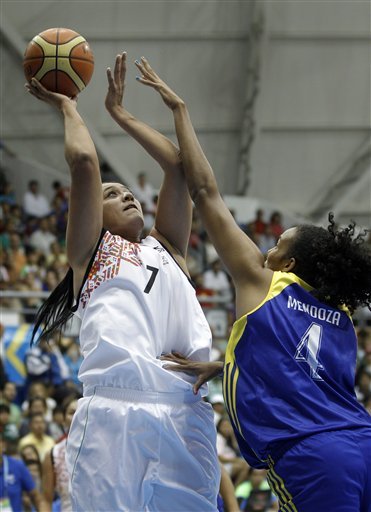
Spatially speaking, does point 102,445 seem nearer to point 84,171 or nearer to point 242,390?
point 242,390

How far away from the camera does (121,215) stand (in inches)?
188

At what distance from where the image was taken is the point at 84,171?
4.39 metres

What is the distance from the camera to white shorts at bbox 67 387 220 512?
4.29 meters

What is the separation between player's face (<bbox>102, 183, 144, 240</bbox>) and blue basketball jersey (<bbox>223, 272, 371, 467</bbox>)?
90cm

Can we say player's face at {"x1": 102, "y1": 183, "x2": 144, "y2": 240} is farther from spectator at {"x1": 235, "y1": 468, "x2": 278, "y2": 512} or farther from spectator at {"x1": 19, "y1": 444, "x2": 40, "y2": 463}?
spectator at {"x1": 19, "y1": 444, "x2": 40, "y2": 463}

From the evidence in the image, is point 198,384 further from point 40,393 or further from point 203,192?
point 40,393

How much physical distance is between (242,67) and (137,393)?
1436 centimetres

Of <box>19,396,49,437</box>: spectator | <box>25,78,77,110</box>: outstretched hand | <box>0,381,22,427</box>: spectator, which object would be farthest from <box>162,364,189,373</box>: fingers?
<box>0,381,22,427</box>: spectator

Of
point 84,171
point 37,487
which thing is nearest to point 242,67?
point 37,487

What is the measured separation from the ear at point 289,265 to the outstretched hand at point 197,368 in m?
0.60

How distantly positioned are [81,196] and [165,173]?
2.09 ft

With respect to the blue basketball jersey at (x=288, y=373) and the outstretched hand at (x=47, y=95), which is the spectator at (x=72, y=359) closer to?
the outstretched hand at (x=47, y=95)

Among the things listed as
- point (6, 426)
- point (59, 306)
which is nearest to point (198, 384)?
point (59, 306)

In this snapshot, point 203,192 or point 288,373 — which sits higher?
point 203,192
